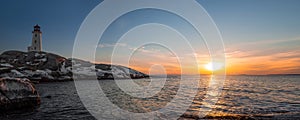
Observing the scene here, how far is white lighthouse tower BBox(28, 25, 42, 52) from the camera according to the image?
106975 millimetres

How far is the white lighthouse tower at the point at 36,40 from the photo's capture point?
4212 inches

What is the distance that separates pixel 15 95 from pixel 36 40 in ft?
354

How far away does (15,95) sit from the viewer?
17.7 metres

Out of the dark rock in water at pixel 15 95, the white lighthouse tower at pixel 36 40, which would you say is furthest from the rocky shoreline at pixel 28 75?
the white lighthouse tower at pixel 36 40

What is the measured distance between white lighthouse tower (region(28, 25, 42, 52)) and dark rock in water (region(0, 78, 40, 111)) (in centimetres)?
10520

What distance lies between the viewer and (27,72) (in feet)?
249

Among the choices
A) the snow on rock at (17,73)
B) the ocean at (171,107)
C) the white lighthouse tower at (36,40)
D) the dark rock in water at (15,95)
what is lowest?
the ocean at (171,107)

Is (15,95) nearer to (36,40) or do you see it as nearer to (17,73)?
(17,73)

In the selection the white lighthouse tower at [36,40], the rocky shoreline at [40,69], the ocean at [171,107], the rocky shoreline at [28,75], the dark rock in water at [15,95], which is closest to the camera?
the ocean at [171,107]

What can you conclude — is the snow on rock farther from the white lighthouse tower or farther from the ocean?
the ocean

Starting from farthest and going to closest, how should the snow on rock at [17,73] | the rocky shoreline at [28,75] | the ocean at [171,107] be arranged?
1. the snow on rock at [17,73]
2. the rocky shoreline at [28,75]
3. the ocean at [171,107]

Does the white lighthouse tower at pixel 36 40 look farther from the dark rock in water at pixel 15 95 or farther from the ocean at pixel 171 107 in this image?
the dark rock in water at pixel 15 95

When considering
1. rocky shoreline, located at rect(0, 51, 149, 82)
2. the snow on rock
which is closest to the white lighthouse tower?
rocky shoreline, located at rect(0, 51, 149, 82)

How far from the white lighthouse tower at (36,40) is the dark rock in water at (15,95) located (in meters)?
105
